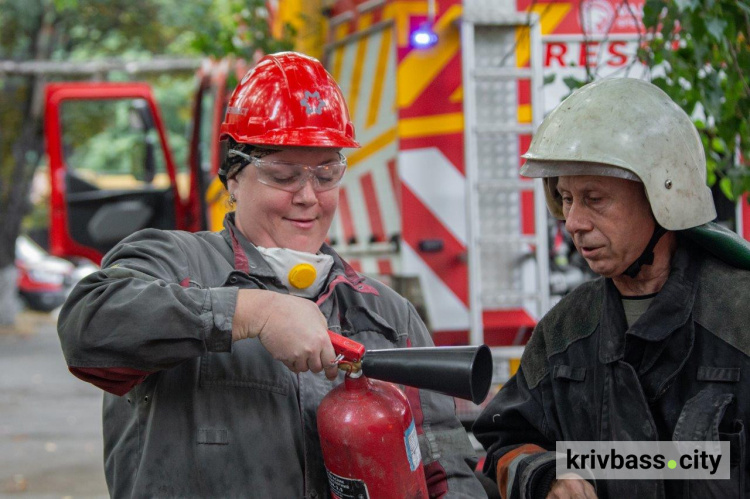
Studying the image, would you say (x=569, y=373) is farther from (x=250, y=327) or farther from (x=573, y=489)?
(x=250, y=327)

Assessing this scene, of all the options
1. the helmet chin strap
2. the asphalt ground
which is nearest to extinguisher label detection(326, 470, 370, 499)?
the helmet chin strap

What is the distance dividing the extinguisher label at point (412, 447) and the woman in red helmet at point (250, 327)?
0.17m

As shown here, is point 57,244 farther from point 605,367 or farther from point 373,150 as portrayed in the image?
point 605,367

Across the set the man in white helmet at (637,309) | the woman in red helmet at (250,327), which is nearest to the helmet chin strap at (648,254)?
the man in white helmet at (637,309)

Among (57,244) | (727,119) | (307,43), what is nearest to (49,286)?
(57,244)

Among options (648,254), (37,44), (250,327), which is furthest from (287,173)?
(37,44)

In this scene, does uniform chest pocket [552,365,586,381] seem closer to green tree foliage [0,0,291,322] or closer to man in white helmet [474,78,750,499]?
man in white helmet [474,78,750,499]

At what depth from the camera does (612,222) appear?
256 centimetres

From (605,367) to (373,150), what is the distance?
3441 mm

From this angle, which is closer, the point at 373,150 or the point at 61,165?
the point at 373,150

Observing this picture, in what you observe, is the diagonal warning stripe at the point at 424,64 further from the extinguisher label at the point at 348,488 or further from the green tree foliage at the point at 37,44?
the green tree foliage at the point at 37,44

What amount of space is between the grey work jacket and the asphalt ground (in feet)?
16.5

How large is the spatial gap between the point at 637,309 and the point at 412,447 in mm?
705

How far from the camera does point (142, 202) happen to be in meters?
9.44
